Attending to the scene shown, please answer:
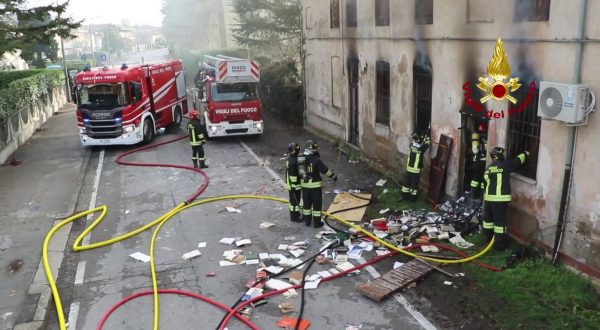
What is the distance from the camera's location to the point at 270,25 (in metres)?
26.7

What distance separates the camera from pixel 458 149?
10.5 metres

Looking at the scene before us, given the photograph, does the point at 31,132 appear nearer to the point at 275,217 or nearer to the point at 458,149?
the point at 275,217

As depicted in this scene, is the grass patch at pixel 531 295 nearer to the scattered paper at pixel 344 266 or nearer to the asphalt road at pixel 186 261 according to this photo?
the asphalt road at pixel 186 261

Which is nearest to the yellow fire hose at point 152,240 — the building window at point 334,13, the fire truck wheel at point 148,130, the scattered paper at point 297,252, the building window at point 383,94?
the scattered paper at point 297,252

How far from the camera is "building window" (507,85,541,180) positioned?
845 centimetres

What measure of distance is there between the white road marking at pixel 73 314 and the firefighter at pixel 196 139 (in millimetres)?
7640

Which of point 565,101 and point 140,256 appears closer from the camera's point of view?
point 565,101

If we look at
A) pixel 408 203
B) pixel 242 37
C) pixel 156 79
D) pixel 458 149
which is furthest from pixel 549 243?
pixel 242 37

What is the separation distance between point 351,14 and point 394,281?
10.2 meters

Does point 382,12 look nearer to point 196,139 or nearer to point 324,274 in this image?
point 196,139

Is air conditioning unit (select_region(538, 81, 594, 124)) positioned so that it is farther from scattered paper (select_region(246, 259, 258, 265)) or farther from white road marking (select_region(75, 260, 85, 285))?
white road marking (select_region(75, 260, 85, 285))

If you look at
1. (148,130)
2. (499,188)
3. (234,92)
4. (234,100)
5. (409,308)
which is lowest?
(409,308)

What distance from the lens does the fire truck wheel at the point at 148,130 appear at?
1881 centimetres

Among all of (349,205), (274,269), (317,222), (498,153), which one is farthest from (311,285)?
(349,205)
